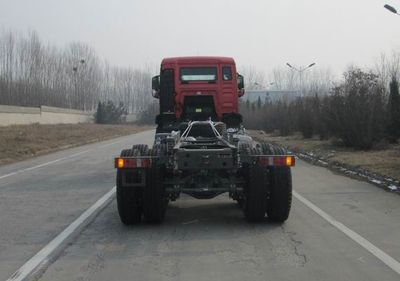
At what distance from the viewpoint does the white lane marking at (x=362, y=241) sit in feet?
22.1

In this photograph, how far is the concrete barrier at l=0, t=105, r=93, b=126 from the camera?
57125 mm

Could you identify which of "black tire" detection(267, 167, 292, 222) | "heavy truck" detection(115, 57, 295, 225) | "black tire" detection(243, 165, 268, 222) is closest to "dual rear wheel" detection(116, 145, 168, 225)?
"heavy truck" detection(115, 57, 295, 225)

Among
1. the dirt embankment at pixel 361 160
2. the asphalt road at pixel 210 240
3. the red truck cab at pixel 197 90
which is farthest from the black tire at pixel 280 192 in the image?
the red truck cab at pixel 197 90

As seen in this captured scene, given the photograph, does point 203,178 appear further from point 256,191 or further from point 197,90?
point 197,90

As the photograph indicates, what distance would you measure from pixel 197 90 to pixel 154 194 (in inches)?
278

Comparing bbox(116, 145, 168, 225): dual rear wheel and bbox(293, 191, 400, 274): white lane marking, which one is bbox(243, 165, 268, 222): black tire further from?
bbox(116, 145, 168, 225): dual rear wheel

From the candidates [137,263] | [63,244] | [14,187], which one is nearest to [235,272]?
[137,263]

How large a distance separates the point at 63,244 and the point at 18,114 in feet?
185

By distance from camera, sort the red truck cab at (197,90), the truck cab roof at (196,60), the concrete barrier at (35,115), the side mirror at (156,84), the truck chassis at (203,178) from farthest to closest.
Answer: the concrete barrier at (35,115), the side mirror at (156,84), the truck cab roof at (196,60), the red truck cab at (197,90), the truck chassis at (203,178)

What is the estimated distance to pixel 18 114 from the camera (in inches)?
2422

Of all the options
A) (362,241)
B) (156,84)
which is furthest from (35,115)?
(362,241)

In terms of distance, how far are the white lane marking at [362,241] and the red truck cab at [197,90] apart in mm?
5168

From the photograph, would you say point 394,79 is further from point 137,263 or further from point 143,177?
point 137,263

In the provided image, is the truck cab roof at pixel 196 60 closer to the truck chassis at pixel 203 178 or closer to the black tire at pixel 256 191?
the truck chassis at pixel 203 178
